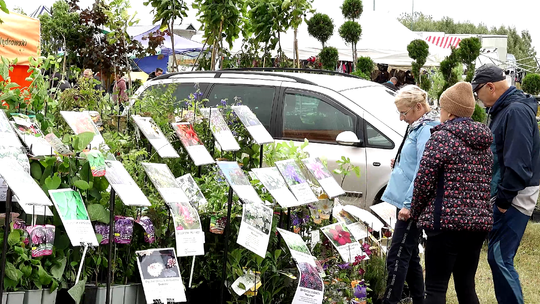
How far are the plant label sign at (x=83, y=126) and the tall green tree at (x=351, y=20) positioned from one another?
10105 millimetres

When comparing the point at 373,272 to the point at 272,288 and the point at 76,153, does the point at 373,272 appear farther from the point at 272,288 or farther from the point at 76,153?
the point at 76,153

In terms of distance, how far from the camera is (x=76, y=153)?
3.31 metres

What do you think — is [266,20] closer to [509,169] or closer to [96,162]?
[509,169]

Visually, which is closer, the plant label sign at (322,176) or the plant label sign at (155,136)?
the plant label sign at (155,136)

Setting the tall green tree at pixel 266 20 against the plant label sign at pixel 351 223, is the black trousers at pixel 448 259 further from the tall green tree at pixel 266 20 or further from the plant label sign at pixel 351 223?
the tall green tree at pixel 266 20

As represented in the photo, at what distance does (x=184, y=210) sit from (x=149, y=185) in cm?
34

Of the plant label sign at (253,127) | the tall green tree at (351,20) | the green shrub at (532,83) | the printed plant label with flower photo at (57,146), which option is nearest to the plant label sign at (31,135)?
the printed plant label with flower photo at (57,146)

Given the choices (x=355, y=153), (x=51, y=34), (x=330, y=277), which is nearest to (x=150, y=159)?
(x=330, y=277)

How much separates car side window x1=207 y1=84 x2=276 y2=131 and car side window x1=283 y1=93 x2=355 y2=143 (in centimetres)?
19

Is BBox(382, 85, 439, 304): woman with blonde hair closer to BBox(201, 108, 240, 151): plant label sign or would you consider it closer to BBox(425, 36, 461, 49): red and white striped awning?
BBox(201, 108, 240, 151): plant label sign

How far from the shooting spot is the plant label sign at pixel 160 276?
3338mm

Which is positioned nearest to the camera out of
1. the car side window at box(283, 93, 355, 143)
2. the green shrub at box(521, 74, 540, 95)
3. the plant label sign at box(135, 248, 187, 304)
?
the plant label sign at box(135, 248, 187, 304)

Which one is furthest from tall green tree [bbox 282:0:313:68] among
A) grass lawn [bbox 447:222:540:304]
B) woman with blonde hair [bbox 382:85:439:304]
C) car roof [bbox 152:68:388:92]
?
woman with blonde hair [bbox 382:85:439:304]

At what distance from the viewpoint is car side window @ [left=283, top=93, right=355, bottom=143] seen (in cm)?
699
